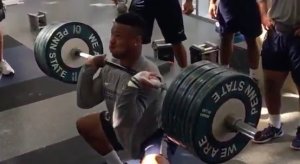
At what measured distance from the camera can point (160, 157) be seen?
176 centimetres

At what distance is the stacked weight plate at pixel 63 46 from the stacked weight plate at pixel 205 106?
848mm

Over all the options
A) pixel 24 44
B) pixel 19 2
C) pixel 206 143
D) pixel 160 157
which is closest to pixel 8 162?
pixel 160 157

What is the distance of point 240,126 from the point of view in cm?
157

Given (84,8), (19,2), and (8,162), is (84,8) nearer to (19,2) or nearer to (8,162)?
(19,2)

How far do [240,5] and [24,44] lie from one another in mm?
2135

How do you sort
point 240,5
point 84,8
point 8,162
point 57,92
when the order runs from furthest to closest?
point 84,8 → point 57,92 → point 240,5 → point 8,162

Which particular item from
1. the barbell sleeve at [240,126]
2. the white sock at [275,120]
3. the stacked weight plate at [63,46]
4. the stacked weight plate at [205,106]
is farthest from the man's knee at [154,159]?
the white sock at [275,120]

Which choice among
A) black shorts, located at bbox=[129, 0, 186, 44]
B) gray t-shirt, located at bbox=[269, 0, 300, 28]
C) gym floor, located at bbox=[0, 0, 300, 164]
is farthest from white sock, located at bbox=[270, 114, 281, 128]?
black shorts, located at bbox=[129, 0, 186, 44]

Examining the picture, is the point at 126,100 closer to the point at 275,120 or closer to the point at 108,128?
the point at 108,128

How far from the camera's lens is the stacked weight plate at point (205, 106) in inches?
59.2

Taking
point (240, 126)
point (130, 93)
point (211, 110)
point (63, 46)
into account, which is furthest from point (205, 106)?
point (63, 46)

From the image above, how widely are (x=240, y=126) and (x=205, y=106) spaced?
15 cm

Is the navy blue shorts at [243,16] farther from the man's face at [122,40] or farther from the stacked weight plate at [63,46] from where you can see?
the man's face at [122,40]

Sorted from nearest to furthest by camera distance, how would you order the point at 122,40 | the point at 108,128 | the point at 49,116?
the point at 122,40 < the point at 108,128 < the point at 49,116
